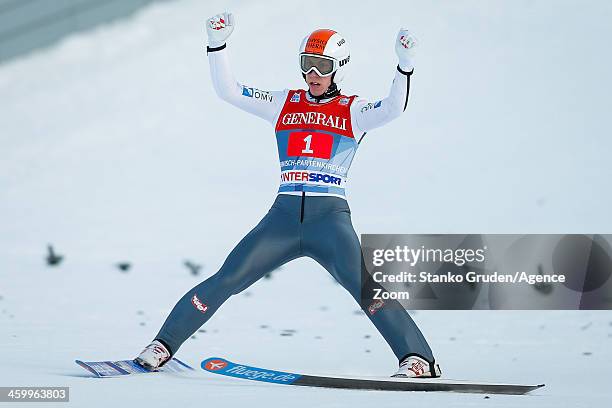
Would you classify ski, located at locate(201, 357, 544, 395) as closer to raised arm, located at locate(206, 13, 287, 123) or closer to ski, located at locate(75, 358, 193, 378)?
ski, located at locate(75, 358, 193, 378)

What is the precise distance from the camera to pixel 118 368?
5242 millimetres

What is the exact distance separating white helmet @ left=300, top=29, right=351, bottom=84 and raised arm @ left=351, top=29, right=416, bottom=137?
8.5 inches

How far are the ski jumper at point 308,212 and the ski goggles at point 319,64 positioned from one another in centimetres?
15

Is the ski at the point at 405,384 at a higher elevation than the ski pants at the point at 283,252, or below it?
below

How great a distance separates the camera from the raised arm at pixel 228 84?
18.1ft

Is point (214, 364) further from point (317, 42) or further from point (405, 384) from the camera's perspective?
point (317, 42)

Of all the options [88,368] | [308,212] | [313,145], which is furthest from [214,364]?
[313,145]

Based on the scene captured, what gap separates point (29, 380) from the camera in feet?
16.5

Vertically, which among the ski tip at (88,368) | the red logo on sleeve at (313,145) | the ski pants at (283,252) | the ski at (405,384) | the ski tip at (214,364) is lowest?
the ski at (405,384)

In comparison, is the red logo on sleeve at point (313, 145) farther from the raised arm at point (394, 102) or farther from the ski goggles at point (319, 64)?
the ski goggles at point (319, 64)

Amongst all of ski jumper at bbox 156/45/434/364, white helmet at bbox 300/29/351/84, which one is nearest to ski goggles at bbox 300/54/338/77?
white helmet at bbox 300/29/351/84

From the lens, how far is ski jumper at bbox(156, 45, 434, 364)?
527 cm

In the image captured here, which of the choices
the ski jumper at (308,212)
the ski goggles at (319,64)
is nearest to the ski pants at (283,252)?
the ski jumper at (308,212)

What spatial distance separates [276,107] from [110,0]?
1060 cm
